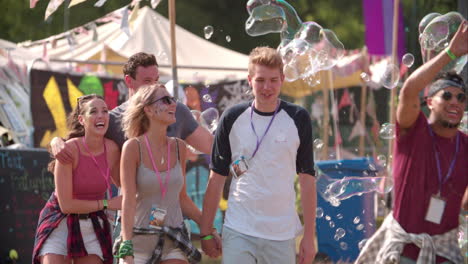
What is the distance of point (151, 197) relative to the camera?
4.67 m

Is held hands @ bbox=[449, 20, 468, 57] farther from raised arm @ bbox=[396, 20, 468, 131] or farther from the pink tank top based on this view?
the pink tank top

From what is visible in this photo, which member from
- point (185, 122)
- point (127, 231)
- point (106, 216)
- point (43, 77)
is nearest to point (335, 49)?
point (185, 122)

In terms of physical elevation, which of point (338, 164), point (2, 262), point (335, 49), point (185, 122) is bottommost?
point (2, 262)

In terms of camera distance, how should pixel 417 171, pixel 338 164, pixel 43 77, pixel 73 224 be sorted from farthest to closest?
1. pixel 43 77
2. pixel 338 164
3. pixel 73 224
4. pixel 417 171

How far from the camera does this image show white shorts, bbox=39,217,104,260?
5.07 meters

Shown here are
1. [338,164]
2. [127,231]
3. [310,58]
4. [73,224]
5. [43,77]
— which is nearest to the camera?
[127,231]

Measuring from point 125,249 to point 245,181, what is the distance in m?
0.69

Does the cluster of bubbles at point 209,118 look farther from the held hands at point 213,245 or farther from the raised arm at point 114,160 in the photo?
the held hands at point 213,245

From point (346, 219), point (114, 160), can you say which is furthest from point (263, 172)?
point (346, 219)

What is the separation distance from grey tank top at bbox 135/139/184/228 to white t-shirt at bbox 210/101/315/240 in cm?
27

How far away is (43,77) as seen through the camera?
1084 centimetres

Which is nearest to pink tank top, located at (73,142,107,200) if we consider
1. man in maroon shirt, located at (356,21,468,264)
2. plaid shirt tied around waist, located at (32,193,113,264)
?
plaid shirt tied around waist, located at (32,193,113,264)

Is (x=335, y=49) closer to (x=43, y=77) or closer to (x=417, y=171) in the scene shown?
(x=417, y=171)

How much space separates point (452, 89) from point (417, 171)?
1.50 feet
